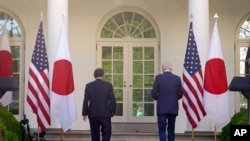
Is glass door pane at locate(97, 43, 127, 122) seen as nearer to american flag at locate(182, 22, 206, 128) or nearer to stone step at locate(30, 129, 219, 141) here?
stone step at locate(30, 129, 219, 141)

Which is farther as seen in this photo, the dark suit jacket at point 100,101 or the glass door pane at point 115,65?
the glass door pane at point 115,65

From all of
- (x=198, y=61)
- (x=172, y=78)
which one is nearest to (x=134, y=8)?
(x=198, y=61)

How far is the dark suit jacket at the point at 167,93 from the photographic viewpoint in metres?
10.3

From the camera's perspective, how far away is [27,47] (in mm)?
15492

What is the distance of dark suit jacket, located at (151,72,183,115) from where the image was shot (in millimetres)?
10258

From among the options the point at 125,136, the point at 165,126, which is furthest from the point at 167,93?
the point at 125,136

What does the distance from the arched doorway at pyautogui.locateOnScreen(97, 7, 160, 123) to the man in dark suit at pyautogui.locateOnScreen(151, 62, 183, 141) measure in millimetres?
5226

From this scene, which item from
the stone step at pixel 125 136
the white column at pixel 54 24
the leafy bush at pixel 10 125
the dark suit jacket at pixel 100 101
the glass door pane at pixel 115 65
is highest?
the white column at pixel 54 24

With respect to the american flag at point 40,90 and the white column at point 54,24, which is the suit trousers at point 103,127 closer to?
the american flag at point 40,90

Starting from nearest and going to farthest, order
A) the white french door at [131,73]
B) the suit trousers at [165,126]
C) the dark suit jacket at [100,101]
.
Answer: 1. the dark suit jacket at [100,101]
2. the suit trousers at [165,126]
3. the white french door at [131,73]

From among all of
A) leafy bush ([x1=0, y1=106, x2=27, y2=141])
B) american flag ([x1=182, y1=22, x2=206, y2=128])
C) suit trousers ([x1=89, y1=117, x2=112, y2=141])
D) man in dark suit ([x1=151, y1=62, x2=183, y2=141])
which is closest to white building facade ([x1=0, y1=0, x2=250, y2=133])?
american flag ([x1=182, y1=22, x2=206, y2=128])

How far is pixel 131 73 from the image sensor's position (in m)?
15.6

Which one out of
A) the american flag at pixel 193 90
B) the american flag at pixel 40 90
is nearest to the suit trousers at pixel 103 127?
the american flag at pixel 40 90

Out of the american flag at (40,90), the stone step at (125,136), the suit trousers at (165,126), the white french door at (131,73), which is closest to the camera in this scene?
the suit trousers at (165,126)
